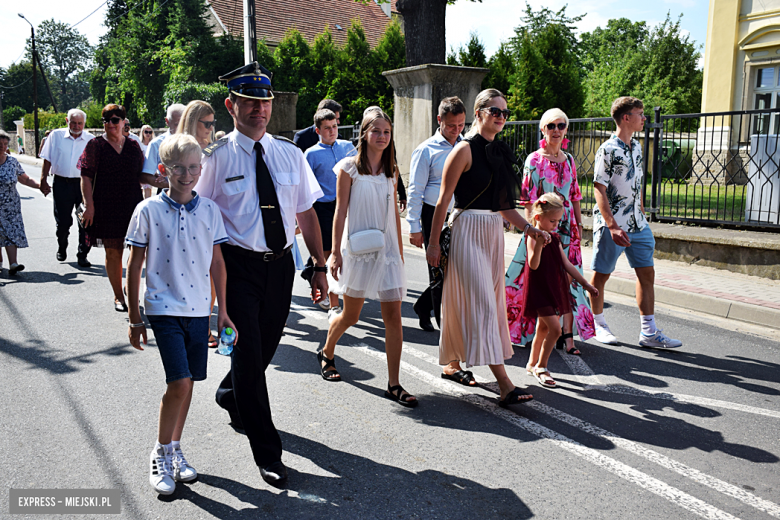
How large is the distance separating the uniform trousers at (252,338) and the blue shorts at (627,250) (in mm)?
3449

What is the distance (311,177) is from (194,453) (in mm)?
1634

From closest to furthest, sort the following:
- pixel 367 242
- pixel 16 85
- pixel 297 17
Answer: pixel 367 242 < pixel 297 17 < pixel 16 85

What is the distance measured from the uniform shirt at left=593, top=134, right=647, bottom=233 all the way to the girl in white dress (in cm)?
211

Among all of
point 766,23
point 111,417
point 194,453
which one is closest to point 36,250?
point 111,417

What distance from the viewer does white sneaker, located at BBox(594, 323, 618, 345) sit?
19.3 ft

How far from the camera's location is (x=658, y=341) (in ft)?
18.9

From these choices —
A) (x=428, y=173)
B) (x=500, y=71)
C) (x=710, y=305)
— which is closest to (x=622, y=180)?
(x=428, y=173)

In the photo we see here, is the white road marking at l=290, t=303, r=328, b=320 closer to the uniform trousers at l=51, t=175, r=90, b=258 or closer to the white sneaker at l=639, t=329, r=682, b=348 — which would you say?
the white sneaker at l=639, t=329, r=682, b=348

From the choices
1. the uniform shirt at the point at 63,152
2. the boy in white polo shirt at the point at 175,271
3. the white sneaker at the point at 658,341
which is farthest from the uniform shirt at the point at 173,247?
the uniform shirt at the point at 63,152

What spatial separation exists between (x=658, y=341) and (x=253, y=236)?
3.88 metres

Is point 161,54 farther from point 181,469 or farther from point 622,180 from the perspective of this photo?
point 181,469

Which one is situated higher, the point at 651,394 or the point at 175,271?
the point at 175,271

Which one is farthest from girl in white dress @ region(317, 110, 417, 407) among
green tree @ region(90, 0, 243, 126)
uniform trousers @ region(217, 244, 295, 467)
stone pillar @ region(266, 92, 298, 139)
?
green tree @ region(90, 0, 243, 126)

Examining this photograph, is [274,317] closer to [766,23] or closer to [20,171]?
[20,171]
